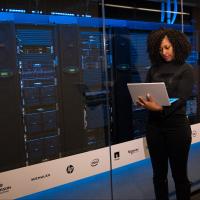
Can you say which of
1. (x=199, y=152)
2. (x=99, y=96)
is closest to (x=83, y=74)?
(x=99, y=96)

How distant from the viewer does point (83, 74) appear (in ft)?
9.08

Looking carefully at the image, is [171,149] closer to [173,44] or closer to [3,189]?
[173,44]

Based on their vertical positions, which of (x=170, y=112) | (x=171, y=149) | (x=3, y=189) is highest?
(x=170, y=112)

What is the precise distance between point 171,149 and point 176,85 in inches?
17.8

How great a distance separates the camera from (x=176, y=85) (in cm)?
227

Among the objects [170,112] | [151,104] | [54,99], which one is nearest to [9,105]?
[54,99]

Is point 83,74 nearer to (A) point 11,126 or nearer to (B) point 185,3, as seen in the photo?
(A) point 11,126

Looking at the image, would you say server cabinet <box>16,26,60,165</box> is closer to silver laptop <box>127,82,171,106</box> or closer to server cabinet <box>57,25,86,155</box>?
server cabinet <box>57,25,86,155</box>

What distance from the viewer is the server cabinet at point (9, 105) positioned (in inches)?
90.6

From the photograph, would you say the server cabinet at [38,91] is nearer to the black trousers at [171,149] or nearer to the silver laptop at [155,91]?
the silver laptop at [155,91]

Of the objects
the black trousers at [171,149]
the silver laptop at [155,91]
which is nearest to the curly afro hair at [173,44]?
the silver laptop at [155,91]

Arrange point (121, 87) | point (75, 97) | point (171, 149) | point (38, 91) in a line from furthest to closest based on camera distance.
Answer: point (121, 87), point (75, 97), point (38, 91), point (171, 149)

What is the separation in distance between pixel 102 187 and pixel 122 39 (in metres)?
1.40

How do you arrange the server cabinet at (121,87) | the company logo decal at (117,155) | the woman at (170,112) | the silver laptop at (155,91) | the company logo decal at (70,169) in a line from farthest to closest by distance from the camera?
the server cabinet at (121,87) → the company logo decal at (117,155) → the company logo decal at (70,169) → the woman at (170,112) → the silver laptop at (155,91)
